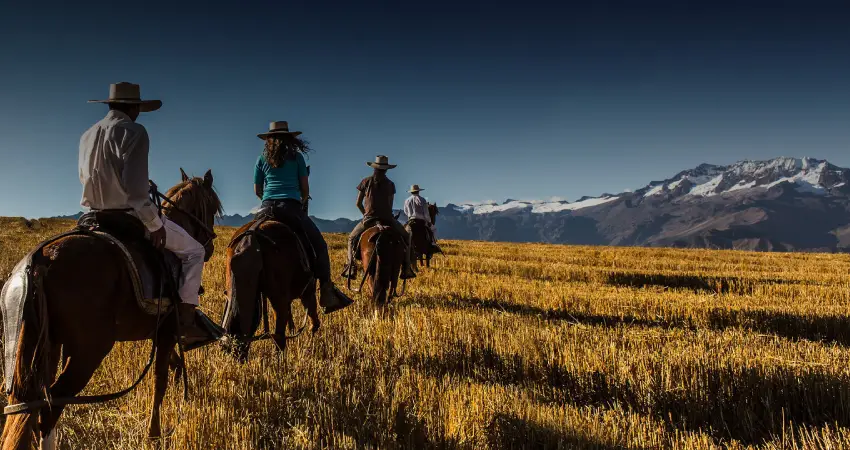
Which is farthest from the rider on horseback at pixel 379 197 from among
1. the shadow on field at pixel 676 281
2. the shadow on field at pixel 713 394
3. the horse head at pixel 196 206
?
the shadow on field at pixel 676 281

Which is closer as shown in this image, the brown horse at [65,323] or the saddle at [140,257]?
the brown horse at [65,323]

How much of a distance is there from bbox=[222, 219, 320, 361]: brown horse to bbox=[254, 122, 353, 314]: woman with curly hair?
0.77 feet

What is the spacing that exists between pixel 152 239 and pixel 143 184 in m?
0.45

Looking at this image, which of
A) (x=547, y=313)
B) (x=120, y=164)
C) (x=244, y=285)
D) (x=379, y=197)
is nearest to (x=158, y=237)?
(x=120, y=164)

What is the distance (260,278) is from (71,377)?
9.76 feet

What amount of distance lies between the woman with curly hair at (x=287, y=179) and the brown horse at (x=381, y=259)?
2.53 m

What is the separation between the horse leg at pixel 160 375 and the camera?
13.1 ft

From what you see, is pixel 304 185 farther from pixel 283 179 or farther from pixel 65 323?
pixel 65 323

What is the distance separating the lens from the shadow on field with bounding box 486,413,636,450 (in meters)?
3.65

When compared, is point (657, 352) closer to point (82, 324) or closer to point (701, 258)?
point (82, 324)

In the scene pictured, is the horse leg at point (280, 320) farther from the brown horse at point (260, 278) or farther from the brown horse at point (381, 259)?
the brown horse at point (381, 259)

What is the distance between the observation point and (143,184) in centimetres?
365

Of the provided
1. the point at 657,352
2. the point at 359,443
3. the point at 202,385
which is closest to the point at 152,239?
the point at 202,385

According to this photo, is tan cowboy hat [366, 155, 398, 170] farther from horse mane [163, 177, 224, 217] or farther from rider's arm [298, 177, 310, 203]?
horse mane [163, 177, 224, 217]
